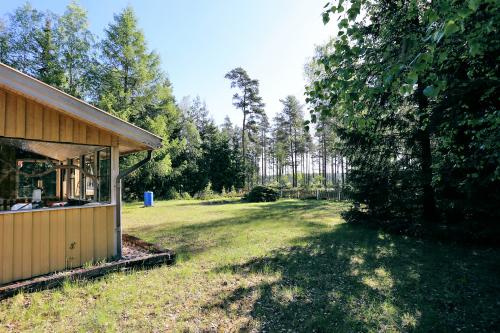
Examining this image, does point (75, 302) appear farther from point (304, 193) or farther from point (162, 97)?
point (304, 193)

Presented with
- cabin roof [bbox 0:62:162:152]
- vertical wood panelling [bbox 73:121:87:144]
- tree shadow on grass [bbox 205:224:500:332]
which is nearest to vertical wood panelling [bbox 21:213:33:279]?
vertical wood panelling [bbox 73:121:87:144]

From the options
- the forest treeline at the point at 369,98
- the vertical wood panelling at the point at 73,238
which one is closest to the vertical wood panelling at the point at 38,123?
the vertical wood panelling at the point at 73,238

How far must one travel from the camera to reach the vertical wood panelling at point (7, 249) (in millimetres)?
4125

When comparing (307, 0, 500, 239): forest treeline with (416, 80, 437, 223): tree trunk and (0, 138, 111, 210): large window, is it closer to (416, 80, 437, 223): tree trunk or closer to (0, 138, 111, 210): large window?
(416, 80, 437, 223): tree trunk

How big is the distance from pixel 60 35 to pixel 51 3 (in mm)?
A: 1684

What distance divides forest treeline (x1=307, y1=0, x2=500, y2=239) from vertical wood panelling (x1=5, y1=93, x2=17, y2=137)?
15.7 feet

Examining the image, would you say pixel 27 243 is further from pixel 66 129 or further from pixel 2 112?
pixel 2 112

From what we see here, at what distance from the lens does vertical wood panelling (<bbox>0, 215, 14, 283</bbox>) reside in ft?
13.5

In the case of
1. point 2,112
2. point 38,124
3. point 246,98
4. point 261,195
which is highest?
point 246,98

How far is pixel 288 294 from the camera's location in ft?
12.8

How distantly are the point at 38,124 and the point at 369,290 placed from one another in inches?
239

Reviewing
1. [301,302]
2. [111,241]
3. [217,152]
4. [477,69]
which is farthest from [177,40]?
[217,152]

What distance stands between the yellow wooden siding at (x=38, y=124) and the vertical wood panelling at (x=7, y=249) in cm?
139

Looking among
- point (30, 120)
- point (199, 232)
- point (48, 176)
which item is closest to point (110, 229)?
point (48, 176)
